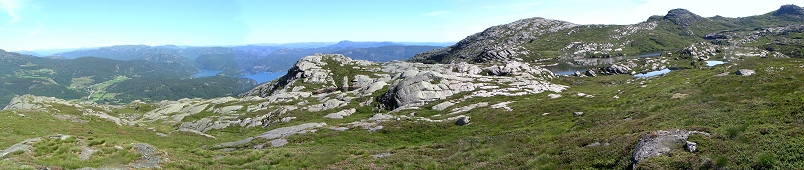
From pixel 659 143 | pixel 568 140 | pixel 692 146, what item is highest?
pixel 692 146

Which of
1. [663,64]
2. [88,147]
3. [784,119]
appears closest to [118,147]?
[88,147]

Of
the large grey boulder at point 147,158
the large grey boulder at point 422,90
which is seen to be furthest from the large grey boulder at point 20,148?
→ the large grey boulder at point 422,90

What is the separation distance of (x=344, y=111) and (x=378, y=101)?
11.3m

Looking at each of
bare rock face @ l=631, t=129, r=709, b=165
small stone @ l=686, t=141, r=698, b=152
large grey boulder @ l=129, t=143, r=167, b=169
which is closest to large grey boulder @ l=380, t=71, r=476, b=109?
large grey boulder @ l=129, t=143, r=167, b=169

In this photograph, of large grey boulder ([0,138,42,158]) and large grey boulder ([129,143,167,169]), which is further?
large grey boulder ([129,143,167,169])

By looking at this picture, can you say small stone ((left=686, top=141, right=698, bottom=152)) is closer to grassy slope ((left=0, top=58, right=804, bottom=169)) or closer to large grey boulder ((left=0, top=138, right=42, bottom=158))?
grassy slope ((left=0, top=58, right=804, bottom=169))

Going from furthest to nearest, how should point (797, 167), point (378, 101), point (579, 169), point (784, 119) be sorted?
point (378, 101) < point (784, 119) < point (579, 169) < point (797, 167)

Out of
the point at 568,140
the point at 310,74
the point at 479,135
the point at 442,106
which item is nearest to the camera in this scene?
the point at 568,140

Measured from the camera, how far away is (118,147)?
2319cm

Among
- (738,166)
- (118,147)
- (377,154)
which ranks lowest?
(377,154)

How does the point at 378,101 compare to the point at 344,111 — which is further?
the point at 378,101

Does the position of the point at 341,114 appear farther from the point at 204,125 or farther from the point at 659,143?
the point at 659,143

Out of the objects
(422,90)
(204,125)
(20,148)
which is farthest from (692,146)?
(204,125)

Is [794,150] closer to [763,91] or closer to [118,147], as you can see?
[763,91]
